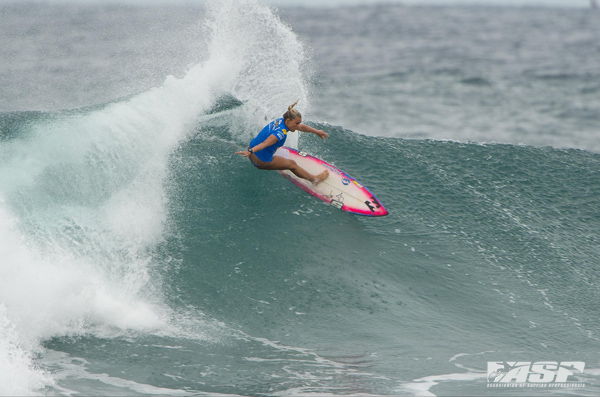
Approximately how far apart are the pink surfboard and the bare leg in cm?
12

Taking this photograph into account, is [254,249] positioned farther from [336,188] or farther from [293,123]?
[293,123]

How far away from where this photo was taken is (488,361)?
33.4ft

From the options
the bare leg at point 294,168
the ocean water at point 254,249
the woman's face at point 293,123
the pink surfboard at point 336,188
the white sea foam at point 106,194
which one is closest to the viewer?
the ocean water at point 254,249

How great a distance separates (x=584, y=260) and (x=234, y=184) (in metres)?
7.91

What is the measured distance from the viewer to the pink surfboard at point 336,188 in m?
13.5

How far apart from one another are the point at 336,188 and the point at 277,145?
1.77 meters

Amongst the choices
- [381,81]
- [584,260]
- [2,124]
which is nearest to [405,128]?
[381,81]

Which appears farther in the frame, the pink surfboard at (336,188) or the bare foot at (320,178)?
the bare foot at (320,178)

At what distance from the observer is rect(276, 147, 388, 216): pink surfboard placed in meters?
13.5

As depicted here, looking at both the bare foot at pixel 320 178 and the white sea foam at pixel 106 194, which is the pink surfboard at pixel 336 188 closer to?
the bare foot at pixel 320 178

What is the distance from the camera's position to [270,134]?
12.8 metres

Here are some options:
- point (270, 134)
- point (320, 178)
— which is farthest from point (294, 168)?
point (270, 134)

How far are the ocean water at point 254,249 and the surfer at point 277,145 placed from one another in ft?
1.75

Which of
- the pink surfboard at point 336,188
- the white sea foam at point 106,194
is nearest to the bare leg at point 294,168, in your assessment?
the pink surfboard at point 336,188
